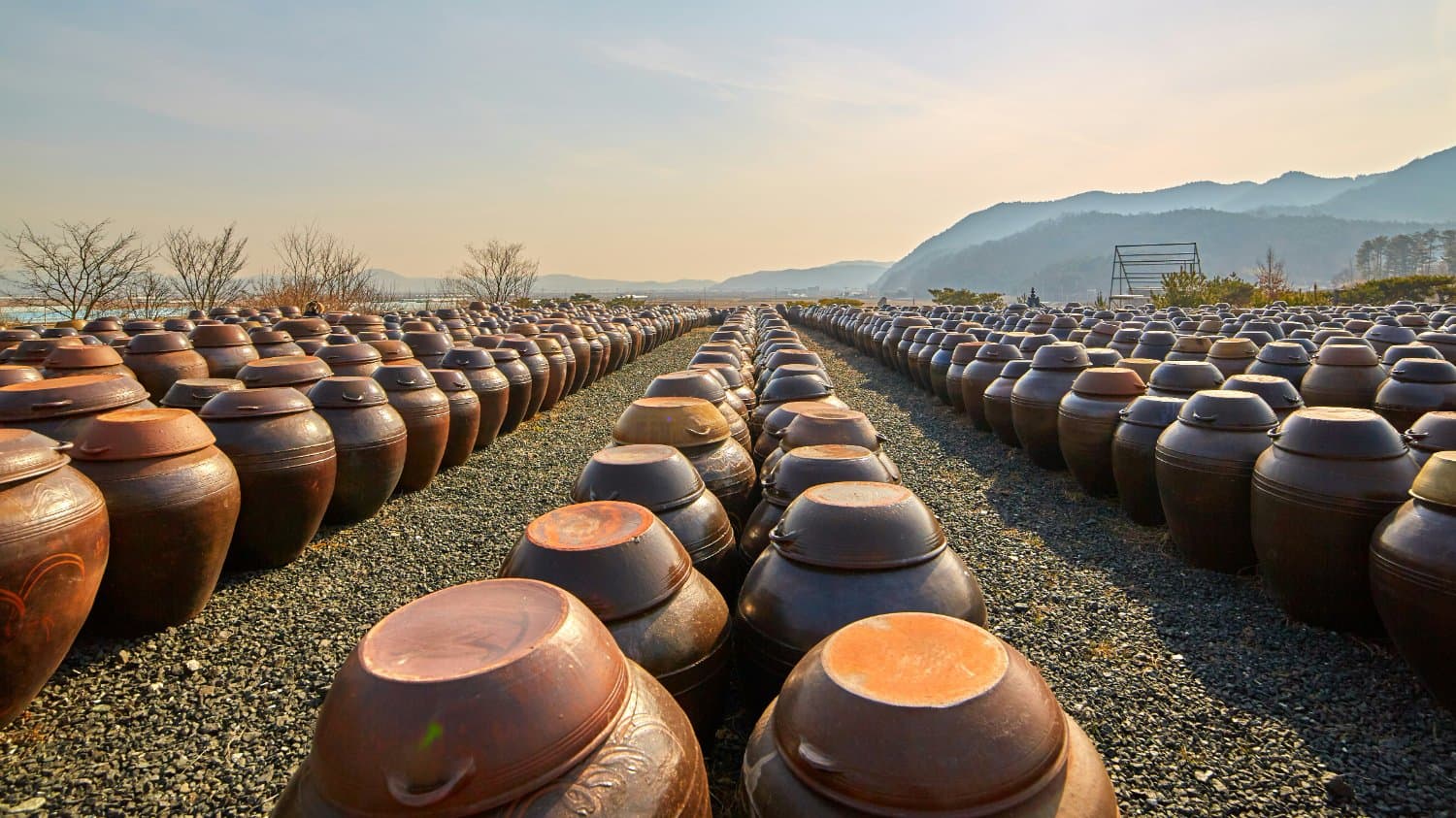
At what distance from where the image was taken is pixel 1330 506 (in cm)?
437

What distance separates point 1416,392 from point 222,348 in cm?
1262

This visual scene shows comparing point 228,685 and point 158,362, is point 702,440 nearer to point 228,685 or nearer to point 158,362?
point 228,685

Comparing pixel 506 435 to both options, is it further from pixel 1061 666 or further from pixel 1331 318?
pixel 1331 318

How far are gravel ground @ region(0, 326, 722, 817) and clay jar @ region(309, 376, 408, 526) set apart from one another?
0.86 feet

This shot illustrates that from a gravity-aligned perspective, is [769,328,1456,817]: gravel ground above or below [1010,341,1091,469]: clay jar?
below

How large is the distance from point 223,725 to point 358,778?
2875 millimetres

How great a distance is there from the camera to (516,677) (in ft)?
5.89

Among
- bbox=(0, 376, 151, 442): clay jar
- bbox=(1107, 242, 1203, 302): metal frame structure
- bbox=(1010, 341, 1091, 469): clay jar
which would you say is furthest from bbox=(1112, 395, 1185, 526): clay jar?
bbox=(1107, 242, 1203, 302): metal frame structure

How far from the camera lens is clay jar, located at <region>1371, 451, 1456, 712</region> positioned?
11.5ft

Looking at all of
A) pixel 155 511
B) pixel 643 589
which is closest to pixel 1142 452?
pixel 643 589

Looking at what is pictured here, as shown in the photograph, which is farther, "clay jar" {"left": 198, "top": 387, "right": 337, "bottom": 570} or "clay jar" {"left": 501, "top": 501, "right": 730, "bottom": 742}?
"clay jar" {"left": 198, "top": 387, "right": 337, "bottom": 570}

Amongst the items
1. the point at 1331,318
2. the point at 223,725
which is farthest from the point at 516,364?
the point at 1331,318

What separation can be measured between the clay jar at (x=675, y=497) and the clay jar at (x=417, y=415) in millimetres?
4022

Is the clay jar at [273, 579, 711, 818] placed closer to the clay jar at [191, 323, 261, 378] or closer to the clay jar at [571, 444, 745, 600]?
the clay jar at [571, 444, 745, 600]
